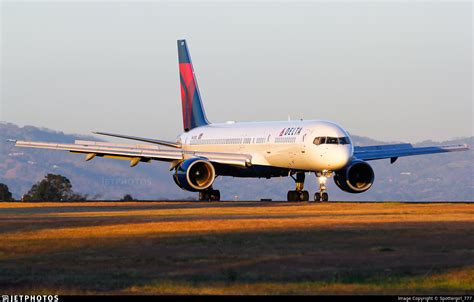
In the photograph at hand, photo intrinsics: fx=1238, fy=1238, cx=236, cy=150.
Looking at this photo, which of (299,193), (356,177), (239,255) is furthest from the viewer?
(299,193)

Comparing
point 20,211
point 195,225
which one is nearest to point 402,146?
point 20,211

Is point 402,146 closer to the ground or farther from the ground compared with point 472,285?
farther from the ground

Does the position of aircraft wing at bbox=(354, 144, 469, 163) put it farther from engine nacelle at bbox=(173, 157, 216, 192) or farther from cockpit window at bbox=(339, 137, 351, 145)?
engine nacelle at bbox=(173, 157, 216, 192)

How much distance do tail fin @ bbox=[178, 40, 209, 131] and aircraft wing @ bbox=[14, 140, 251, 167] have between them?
10.4 m

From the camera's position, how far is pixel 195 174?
62.1m

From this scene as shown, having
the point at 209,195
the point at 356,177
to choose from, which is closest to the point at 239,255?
the point at 356,177

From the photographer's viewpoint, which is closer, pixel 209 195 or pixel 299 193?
pixel 299 193

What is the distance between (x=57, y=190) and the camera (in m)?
85.4

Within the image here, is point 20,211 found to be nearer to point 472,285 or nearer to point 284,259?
point 284,259

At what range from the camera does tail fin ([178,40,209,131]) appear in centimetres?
7531

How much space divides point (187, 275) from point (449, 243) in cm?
843

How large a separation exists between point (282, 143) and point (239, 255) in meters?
34.6

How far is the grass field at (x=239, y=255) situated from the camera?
21984 mm

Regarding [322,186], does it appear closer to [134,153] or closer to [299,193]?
[299,193]
